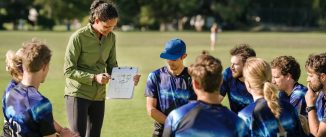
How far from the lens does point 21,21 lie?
3376 inches

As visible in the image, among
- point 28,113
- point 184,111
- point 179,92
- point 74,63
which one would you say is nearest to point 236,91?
point 179,92

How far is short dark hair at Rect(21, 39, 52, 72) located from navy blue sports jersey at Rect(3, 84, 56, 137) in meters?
0.20

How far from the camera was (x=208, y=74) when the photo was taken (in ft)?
16.0

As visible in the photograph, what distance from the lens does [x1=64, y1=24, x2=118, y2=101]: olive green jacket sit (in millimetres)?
7496

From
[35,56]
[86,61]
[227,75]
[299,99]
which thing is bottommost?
[299,99]

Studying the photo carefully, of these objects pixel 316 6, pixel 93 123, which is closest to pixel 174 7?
pixel 316 6

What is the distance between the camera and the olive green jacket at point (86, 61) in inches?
295

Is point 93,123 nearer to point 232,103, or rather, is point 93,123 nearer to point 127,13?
point 232,103

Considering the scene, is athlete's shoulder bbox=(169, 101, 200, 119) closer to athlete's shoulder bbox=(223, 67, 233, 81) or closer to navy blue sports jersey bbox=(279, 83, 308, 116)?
navy blue sports jersey bbox=(279, 83, 308, 116)

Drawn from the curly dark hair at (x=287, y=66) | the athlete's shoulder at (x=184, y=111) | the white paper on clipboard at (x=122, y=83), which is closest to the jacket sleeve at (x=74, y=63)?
the white paper on clipboard at (x=122, y=83)

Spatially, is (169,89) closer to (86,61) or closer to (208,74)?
(86,61)

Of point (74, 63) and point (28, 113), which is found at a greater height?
point (74, 63)

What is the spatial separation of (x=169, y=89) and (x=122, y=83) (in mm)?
724

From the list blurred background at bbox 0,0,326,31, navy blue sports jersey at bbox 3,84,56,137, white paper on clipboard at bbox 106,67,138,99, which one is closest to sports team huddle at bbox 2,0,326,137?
navy blue sports jersey at bbox 3,84,56,137
